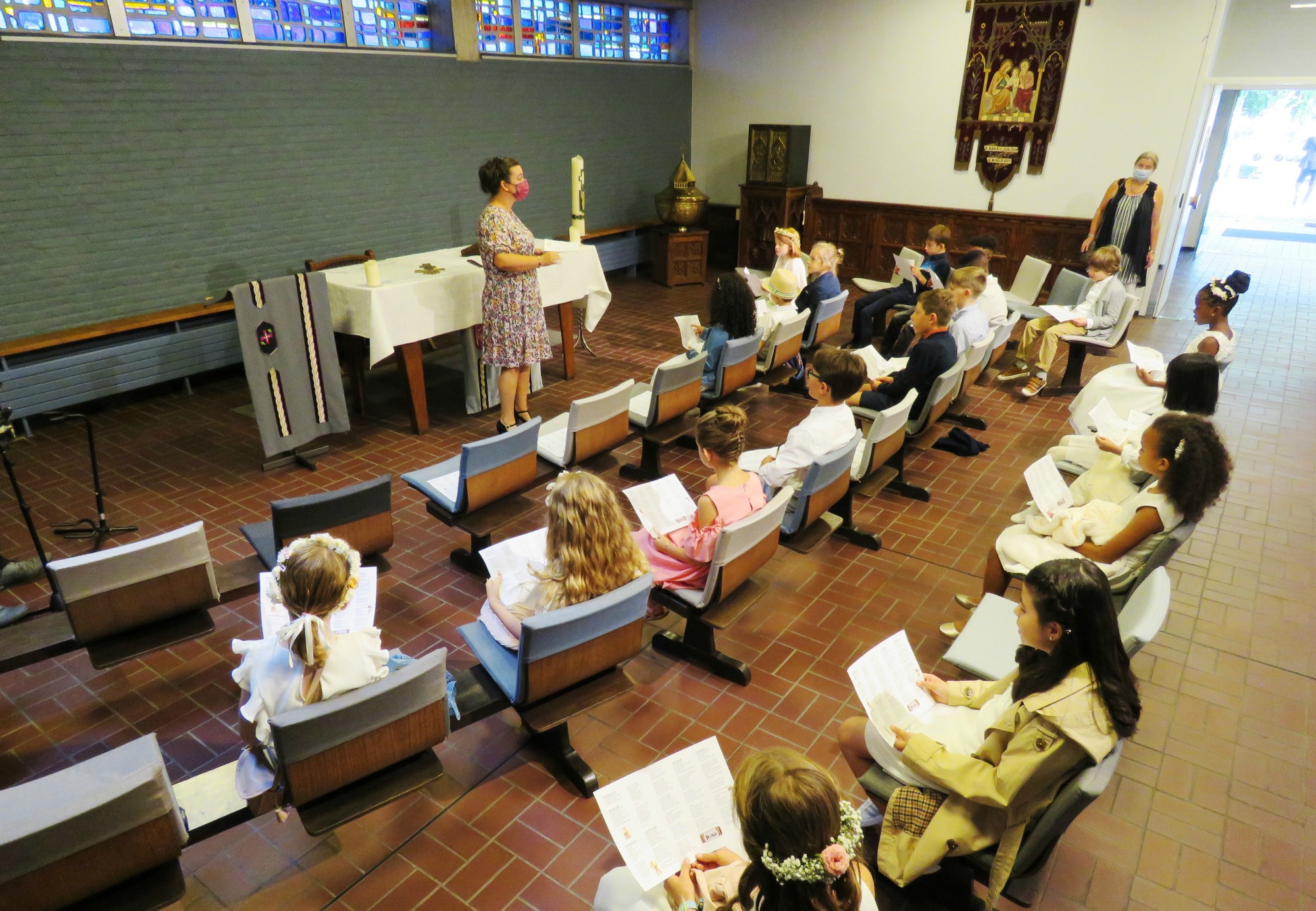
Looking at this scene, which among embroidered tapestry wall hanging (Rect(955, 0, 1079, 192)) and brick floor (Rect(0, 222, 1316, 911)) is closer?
brick floor (Rect(0, 222, 1316, 911))

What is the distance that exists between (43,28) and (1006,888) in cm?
713

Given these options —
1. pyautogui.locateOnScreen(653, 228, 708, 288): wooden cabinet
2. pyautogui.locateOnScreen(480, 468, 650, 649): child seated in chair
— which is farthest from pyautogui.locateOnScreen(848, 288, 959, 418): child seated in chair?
pyautogui.locateOnScreen(653, 228, 708, 288): wooden cabinet

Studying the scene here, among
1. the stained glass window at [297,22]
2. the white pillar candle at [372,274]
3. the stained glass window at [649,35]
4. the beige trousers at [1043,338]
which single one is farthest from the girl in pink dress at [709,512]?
the stained glass window at [649,35]

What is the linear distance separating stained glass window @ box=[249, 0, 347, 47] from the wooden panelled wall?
529cm

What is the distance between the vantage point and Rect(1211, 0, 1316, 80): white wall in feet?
28.6

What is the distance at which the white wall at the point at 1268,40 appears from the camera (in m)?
8.71

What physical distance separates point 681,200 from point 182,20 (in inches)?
212

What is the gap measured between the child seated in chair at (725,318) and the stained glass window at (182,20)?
440 cm

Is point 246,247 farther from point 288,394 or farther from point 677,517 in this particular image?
point 677,517

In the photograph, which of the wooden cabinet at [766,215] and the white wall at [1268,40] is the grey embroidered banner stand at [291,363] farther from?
the white wall at [1268,40]

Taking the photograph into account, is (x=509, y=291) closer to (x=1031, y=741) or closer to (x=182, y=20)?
A: (x=182, y=20)

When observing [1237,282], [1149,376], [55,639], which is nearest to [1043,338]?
[1237,282]

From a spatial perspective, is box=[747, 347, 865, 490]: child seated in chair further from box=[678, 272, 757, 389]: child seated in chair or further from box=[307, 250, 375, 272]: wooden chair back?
box=[307, 250, 375, 272]: wooden chair back

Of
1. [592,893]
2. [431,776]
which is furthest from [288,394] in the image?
[592,893]
